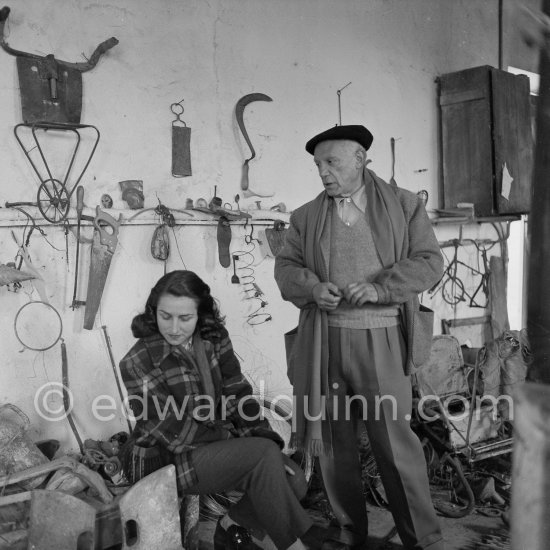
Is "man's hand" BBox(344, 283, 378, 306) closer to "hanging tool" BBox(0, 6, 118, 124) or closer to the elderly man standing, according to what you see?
the elderly man standing

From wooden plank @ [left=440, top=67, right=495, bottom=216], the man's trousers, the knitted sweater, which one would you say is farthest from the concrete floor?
wooden plank @ [left=440, top=67, right=495, bottom=216]

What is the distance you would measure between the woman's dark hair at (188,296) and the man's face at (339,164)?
0.69 m

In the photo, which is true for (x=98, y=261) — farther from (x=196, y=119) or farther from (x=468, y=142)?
(x=468, y=142)

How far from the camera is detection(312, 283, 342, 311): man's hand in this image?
2561 mm

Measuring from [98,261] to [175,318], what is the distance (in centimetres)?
103

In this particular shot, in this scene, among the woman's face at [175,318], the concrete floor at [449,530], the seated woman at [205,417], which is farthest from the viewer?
the concrete floor at [449,530]

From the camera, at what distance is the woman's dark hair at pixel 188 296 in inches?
97.4

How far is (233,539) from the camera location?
253cm

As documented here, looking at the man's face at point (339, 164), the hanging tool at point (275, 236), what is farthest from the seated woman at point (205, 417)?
the hanging tool at point (275, 236)

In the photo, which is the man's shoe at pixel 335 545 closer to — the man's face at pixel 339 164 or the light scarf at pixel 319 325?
the light scarf at pixel 319 325

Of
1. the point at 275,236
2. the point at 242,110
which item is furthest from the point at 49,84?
the point at 275,236

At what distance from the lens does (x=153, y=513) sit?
2.23 metres

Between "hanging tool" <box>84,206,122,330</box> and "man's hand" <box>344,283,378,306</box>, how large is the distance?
4.61 ft

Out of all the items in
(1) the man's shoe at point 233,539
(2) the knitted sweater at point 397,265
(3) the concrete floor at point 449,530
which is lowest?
(3) the concrete floor at point 449,530
